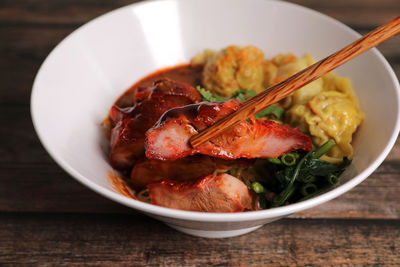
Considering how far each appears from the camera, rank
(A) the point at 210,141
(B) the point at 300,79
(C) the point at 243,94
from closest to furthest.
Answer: (B) the point at 300,79, (A) the point at 210,141, (C) the point at 243,94

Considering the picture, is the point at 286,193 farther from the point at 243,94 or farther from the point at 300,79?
the point at 243,94

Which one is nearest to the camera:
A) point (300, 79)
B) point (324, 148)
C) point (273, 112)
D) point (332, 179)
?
point (300, 79)

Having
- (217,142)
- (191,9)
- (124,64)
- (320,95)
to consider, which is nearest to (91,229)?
(217,142)

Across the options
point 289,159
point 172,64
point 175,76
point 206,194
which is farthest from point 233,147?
point 172,64

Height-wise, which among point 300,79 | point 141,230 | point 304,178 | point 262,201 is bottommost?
point 141,230

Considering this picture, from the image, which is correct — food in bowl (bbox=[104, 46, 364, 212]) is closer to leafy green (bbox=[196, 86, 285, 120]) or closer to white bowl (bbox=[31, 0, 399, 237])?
leafy green (bbox=[196, 86, 285, 120])

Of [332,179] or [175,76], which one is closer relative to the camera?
[332,179]

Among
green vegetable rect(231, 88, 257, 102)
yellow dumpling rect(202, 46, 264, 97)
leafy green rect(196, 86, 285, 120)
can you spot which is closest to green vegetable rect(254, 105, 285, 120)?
leafy green rect(196, 86, 285, 120)
